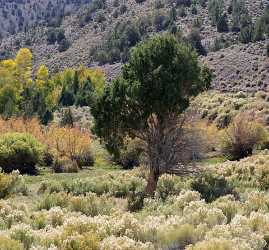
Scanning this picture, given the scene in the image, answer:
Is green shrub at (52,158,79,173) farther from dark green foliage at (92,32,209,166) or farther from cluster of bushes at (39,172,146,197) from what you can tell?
dark green foliage at (92,32,209,166)

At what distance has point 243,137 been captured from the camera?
1403 inches

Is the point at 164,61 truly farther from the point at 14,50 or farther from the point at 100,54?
the point at 14,50

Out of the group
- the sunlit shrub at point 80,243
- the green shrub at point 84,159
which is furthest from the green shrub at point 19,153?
the sunlit shrub at point 80,243

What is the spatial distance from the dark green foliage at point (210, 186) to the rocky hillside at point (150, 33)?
39.9m

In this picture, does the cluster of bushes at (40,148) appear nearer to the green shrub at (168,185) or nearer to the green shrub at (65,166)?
the green shrub at (65,166)

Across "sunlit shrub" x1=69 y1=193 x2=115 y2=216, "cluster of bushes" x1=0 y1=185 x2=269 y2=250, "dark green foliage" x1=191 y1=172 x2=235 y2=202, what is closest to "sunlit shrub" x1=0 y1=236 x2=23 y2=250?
"cluster of bushes" x1=0 y1=185 x2=269 y2=250

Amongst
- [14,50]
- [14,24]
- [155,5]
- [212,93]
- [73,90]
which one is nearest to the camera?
[212,93]

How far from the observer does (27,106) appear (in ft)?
169

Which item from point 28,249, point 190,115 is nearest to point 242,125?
point 190,115

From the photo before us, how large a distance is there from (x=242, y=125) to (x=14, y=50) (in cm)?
9567

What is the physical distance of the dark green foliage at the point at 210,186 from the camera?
15.3 meters

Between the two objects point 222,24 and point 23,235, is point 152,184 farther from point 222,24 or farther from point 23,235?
point 222,24

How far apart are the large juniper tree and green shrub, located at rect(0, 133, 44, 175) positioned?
1356 centimetres

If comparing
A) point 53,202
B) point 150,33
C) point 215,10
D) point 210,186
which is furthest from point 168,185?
point 150,33
